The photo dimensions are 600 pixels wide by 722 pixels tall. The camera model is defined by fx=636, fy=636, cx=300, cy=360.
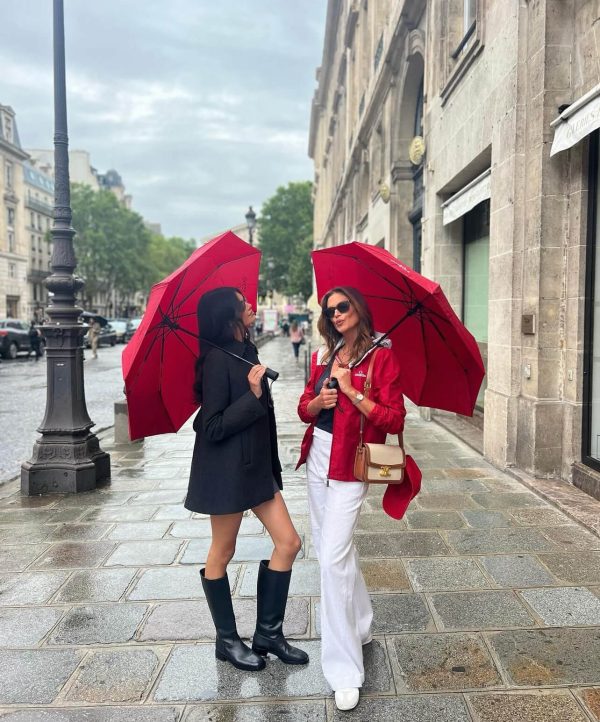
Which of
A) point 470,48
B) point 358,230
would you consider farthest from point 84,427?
point 358,230

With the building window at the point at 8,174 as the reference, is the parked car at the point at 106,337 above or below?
below

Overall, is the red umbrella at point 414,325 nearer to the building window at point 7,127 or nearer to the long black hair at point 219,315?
the long black hair at point 219,315

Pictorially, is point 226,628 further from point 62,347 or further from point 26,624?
point 62,347

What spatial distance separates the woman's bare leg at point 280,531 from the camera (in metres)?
2.90

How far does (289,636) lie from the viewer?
3338mm

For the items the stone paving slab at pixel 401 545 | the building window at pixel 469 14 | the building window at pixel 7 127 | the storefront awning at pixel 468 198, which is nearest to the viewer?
the stone paving slab at pixel 401 545

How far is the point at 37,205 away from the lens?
242ft

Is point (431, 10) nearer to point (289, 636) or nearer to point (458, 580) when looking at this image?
point (458, 580)

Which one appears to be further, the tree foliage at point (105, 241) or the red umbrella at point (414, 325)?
the tree foliage at point (105, 241)

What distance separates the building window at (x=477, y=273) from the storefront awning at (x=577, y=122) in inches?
127

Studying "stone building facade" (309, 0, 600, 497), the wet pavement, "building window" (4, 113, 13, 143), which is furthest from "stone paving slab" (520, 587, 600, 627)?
"building window" (4, 113, 13, 143)

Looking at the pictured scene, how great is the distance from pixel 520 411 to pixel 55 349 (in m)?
4.83

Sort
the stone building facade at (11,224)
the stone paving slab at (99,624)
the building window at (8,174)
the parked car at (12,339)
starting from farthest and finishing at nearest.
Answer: the building window at (8,174) < the stone building facade at (11,224) < the parked car at (12,339) < the stone paving slab at (99,624)

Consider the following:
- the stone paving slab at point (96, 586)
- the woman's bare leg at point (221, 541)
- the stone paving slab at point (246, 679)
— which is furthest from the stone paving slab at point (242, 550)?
the woman's bare leg at point (221, 541)
